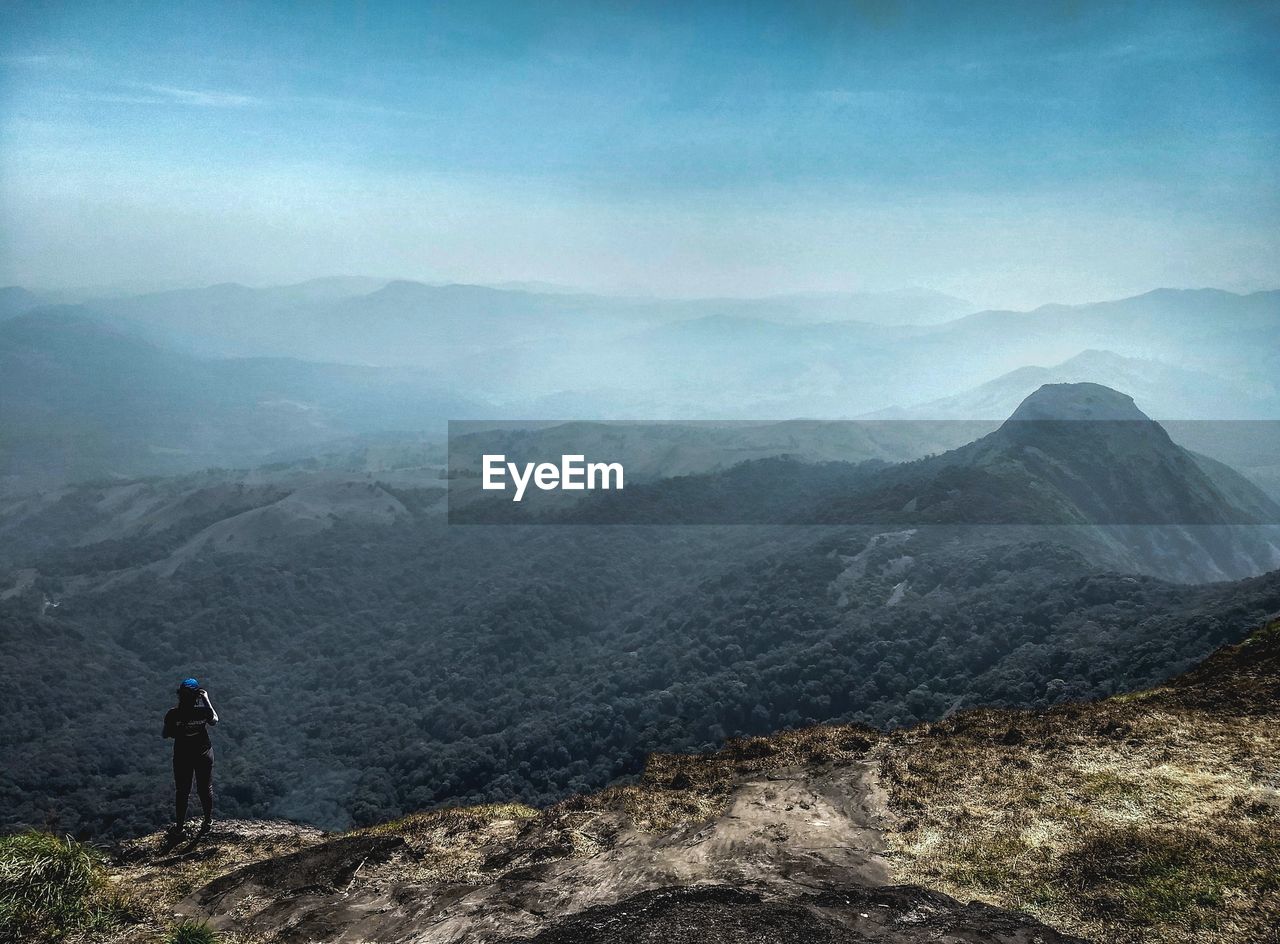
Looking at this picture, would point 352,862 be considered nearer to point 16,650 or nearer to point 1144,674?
point 1144,674

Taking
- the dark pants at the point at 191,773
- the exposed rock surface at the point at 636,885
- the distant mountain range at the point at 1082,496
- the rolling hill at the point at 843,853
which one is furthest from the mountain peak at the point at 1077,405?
the dark pants at the point at 191,773

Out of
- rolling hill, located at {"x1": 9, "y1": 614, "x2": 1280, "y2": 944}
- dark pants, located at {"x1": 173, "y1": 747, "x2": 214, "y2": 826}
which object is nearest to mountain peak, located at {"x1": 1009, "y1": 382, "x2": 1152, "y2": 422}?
rolling hill, located at {"x1": 9, "y1": 614, "x2": 1280, "y2": 944}

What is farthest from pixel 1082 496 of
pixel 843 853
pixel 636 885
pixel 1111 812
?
pixel 636 885

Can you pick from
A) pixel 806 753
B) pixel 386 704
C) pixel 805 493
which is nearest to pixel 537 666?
pixel 386 704

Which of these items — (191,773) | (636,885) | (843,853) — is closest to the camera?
(636,885)

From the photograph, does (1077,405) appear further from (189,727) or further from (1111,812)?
(189,727)

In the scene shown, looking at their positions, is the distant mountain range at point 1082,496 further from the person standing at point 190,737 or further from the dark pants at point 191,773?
the person standing at point 190,737
